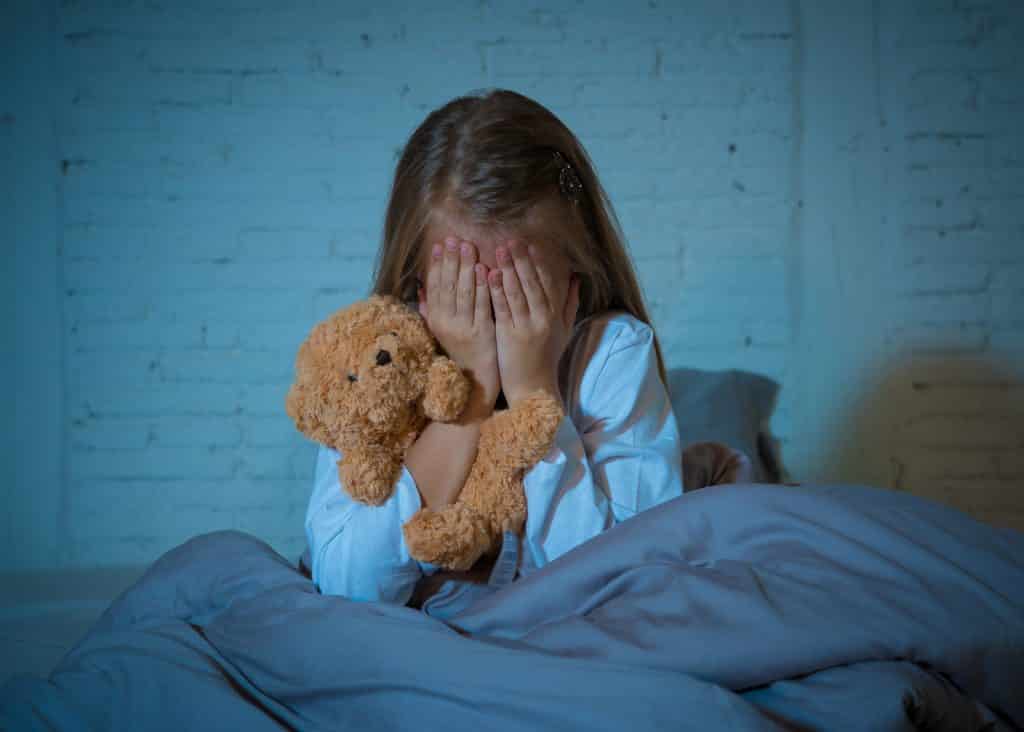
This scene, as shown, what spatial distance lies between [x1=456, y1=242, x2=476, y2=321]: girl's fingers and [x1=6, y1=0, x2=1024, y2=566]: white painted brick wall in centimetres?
117

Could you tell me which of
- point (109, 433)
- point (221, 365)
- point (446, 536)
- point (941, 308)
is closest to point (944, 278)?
point (941, 308)

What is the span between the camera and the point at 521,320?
959 millimetres

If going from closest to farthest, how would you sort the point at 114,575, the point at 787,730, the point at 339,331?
the point at 787,730
the point at 339,331
the point at 114,575

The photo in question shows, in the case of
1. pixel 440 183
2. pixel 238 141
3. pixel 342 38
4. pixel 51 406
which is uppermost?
pixel 342 38

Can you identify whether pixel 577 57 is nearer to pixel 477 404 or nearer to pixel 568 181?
pixel 568 181

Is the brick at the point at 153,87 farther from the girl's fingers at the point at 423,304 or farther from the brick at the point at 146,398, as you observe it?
the girl's fingers at the point at 423,304

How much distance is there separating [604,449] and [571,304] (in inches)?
7.8

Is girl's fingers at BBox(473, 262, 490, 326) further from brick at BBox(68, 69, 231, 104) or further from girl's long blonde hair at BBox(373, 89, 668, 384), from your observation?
brick at BBox(68, 69, 231, 104)

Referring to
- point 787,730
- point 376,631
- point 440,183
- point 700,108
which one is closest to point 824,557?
point 787,730

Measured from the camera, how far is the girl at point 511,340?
Result: 0.95 m

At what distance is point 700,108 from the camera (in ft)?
6.69

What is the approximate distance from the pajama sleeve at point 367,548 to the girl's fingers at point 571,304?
0.30 m

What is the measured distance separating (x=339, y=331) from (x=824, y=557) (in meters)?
0.53

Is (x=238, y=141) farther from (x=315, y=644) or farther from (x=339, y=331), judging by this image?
(x=315, y=644)
